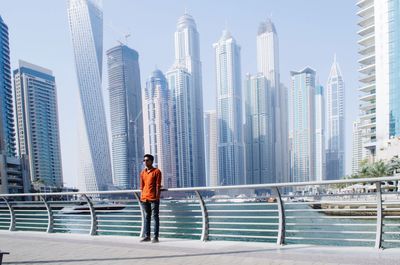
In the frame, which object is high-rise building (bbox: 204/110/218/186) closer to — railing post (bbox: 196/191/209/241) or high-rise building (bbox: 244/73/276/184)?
high-rise building (bbox: 244/73/276/184)

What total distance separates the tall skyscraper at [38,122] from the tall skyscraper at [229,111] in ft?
196

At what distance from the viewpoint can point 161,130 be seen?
10331cm

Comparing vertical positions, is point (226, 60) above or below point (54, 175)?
above

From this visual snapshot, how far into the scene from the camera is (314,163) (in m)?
130

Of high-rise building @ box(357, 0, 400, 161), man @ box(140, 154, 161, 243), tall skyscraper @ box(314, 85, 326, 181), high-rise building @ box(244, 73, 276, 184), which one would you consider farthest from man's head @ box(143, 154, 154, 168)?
tall skyscraper @ box(314, 85, 326, 181)

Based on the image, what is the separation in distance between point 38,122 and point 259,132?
8413 cm

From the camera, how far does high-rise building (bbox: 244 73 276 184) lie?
110000mm

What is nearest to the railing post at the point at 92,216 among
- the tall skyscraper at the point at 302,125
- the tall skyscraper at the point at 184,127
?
the tall skyscraper at the point at 184,127

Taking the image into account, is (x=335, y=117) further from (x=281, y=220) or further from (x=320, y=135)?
(x=281, y=220)

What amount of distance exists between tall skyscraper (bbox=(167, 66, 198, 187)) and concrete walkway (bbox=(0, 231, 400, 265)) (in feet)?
296

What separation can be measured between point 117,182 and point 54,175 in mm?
23274

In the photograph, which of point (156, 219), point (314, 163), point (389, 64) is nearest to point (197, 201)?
point (156, 219)

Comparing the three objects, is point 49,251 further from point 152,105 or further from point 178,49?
point 178,49

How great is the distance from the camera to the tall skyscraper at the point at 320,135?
132975 mm
